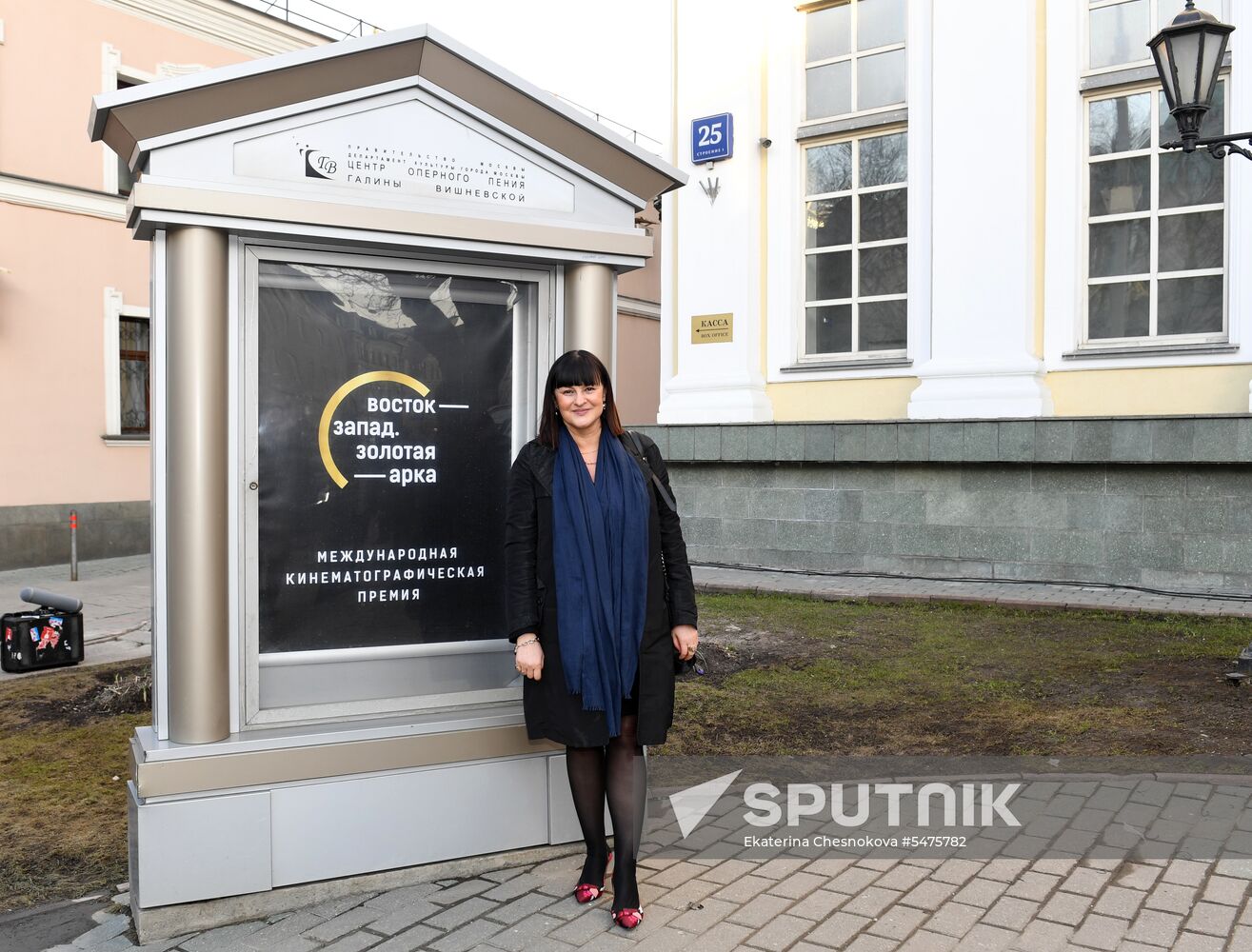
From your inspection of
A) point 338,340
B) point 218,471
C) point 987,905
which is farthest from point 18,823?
Result: point 987,905

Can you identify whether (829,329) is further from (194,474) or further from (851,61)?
(194,474)

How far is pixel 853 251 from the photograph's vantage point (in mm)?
13016

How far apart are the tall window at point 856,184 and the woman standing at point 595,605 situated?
9515mm

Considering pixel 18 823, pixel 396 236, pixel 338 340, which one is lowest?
pixel 18 823

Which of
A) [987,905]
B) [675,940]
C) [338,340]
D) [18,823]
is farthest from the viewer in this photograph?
[18,823]

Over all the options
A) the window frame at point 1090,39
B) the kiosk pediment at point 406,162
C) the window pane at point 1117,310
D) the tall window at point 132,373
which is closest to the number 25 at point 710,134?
the window frame at point 1090,39

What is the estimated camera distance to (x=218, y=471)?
11.6 ft

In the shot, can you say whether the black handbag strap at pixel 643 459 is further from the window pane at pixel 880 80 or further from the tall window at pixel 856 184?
the window pane at pixel 880 80

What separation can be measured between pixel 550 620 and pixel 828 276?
34.2 ft

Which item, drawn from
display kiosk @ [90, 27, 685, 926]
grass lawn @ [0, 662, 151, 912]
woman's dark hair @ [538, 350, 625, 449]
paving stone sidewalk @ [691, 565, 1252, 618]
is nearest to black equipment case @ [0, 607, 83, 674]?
grass lawn @ [0, 662, 151, 912]

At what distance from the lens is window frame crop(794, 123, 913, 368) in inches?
496

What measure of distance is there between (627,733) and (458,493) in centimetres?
109

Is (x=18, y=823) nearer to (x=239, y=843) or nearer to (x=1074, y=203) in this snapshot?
(x=239, y=843)

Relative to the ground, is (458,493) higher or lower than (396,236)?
lower
